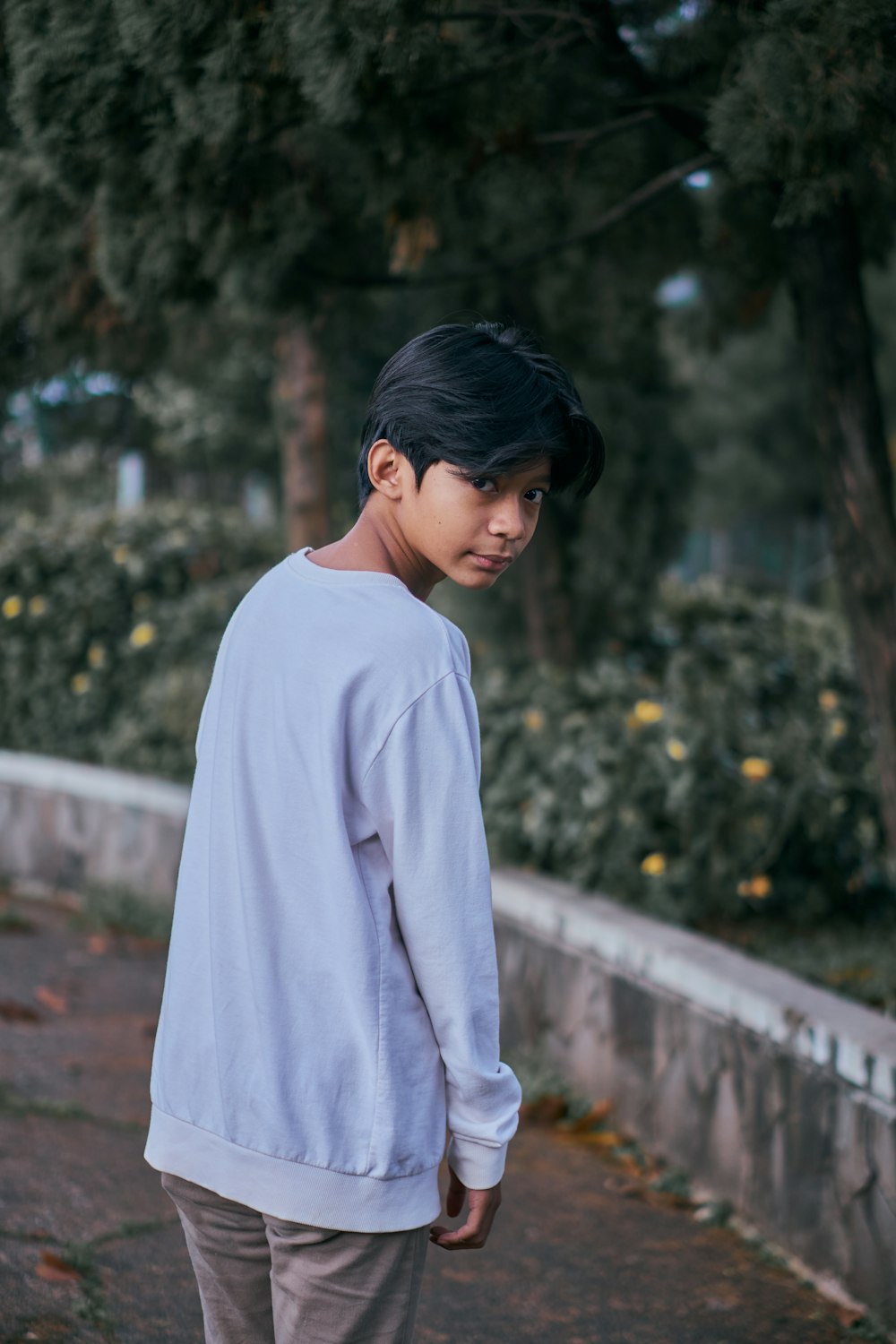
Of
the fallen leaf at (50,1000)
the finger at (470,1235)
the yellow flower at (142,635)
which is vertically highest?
the finger at (470,1235)

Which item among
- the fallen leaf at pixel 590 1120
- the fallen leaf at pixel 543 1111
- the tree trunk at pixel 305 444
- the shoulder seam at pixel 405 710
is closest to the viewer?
the shoulder seam at pixel 405 710

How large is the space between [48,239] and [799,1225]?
3103mm

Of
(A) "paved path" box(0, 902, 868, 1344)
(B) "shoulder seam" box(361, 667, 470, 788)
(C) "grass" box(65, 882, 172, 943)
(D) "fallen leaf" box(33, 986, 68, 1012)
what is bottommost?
(C) "grass" box(65, 882, 172, 943)

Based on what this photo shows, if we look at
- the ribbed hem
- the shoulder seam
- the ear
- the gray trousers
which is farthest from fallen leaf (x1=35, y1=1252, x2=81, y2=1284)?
the ear

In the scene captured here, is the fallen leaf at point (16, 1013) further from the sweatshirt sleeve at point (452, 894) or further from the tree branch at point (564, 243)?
the sweatshirt sleeve at point (452, 894)

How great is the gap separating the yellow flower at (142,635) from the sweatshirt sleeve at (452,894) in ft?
21.0

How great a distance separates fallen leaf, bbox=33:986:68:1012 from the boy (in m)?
3.61

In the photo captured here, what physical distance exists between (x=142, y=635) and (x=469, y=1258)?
502cm

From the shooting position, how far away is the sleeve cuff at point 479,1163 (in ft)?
5.15

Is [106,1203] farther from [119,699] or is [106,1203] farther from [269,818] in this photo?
[119,699]

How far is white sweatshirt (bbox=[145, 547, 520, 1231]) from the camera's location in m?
1.54

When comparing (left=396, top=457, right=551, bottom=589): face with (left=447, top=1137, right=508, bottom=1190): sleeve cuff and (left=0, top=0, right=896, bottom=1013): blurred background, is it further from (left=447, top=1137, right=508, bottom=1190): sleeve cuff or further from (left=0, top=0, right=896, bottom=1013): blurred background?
(left=0, top=0, right=896, bottom=1013): blurred background

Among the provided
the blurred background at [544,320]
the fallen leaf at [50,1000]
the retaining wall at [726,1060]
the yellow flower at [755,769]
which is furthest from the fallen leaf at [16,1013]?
the yellow flower at [755,769]

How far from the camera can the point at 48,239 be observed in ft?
12.8
